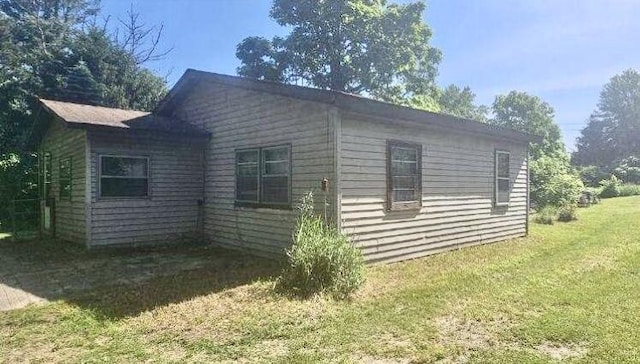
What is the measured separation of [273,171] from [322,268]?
3379 millimetres

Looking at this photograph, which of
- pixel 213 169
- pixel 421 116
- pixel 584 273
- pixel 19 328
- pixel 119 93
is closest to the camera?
pixel 19 328

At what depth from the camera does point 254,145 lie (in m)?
9.76

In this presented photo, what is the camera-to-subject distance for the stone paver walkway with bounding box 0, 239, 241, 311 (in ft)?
22.1

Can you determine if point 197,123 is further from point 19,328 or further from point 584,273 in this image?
point 584,273

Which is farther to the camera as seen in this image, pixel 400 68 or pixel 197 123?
pixel 400 68

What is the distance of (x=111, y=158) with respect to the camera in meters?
10.4

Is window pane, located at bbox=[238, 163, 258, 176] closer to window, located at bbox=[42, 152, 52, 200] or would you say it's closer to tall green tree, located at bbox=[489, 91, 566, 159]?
window, located at bbox=[42, 152, 52, 200]

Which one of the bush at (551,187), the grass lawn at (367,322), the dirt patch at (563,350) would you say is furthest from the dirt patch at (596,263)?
the bush at (551,187)

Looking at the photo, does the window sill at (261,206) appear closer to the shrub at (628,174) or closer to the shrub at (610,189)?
the shrub at (610,189)

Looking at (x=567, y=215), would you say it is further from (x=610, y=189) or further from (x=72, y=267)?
(x=610, y=189)

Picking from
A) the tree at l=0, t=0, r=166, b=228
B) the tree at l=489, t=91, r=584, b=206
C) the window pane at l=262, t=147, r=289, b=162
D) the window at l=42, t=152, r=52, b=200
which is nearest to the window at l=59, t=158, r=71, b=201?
the window at l=42, t=152, r=52, b=200

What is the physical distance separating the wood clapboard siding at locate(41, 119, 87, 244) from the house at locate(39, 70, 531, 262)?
0.05 m

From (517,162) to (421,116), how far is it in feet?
17.0

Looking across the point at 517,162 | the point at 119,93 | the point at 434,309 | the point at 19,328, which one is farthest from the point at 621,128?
the point at 19,328
